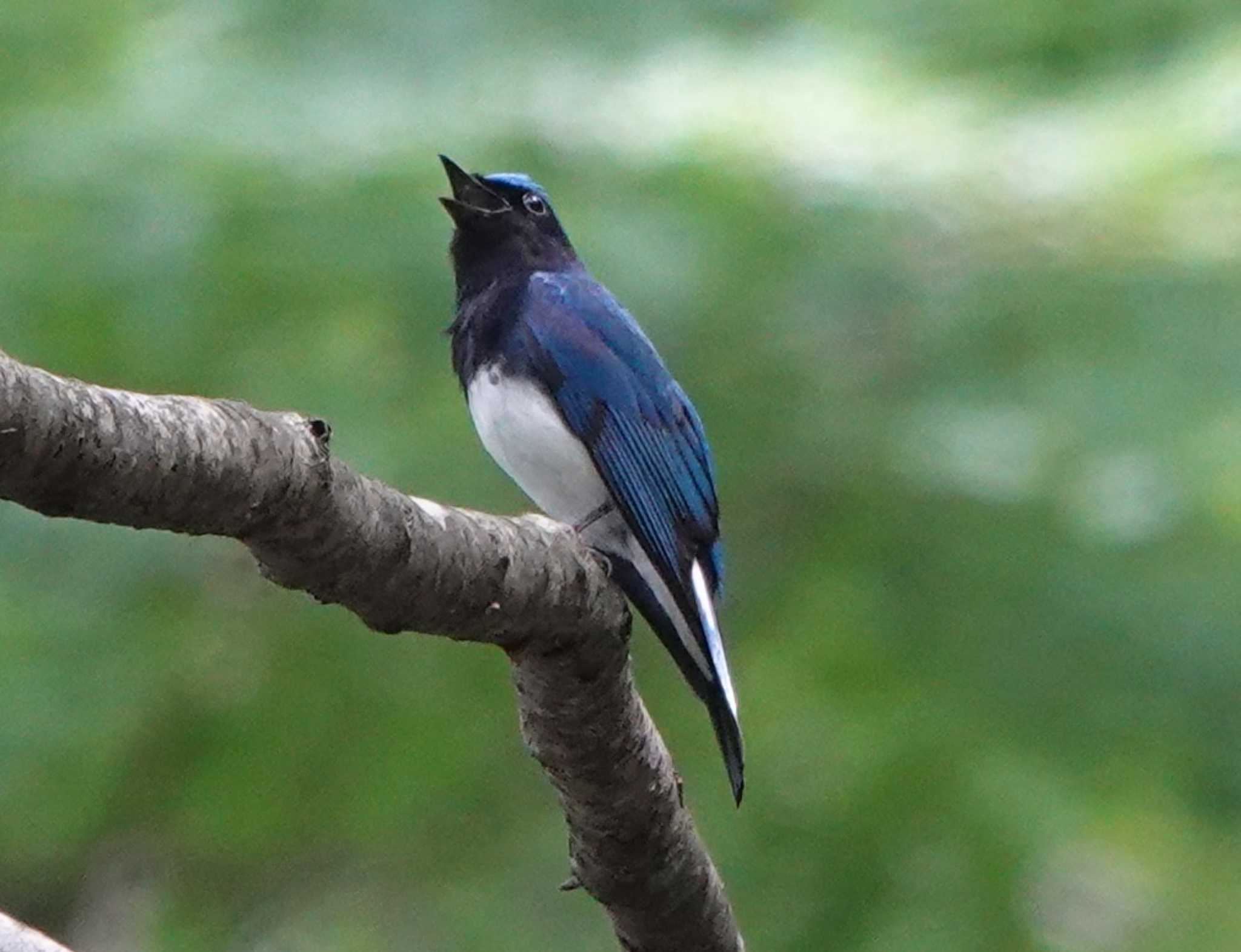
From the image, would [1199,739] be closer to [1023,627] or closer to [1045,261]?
[1023,627]

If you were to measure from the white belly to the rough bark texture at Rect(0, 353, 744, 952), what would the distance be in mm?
1132

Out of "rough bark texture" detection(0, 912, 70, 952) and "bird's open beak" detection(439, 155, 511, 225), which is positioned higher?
"bird's open beak" detection(439, 155, 511, 225)

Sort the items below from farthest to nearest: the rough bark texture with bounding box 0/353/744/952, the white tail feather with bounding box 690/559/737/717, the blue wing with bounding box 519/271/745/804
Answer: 1. the blue wing with bounding box 519/271/745/804
2. the white tail feather with bounding box 690/559/737/717
3. the rough bark texture with bounding box 0/353/744/952

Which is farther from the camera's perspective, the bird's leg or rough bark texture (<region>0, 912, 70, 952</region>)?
the bird's leg

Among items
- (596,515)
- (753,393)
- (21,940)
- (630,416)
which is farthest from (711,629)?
(21,940)

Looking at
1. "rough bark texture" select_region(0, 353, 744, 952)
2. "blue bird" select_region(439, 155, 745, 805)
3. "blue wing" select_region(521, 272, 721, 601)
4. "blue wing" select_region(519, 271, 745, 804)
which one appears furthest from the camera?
"blue wing" select_region(521, 272, 721, 601)

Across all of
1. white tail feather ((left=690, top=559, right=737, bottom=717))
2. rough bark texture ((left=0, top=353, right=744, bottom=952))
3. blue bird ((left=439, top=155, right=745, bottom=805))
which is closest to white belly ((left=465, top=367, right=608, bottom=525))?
blue bird ((left=439, top=155, right=745, bottom=805))

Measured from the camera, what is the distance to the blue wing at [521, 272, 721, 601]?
457 cm

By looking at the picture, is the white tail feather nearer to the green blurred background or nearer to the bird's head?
the green blurred background

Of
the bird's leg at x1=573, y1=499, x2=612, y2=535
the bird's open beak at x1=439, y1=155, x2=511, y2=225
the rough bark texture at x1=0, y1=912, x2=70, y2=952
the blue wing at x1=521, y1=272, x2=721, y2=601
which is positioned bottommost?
the bird's leg at x1=573, y1=499, x2=612, y2=535

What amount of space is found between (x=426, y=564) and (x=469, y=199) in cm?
225

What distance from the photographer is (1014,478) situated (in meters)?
5.13

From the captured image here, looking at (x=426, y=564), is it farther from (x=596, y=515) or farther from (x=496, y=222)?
(x=496, y=222)

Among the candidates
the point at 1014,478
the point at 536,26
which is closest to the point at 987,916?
the point at 1014,478
